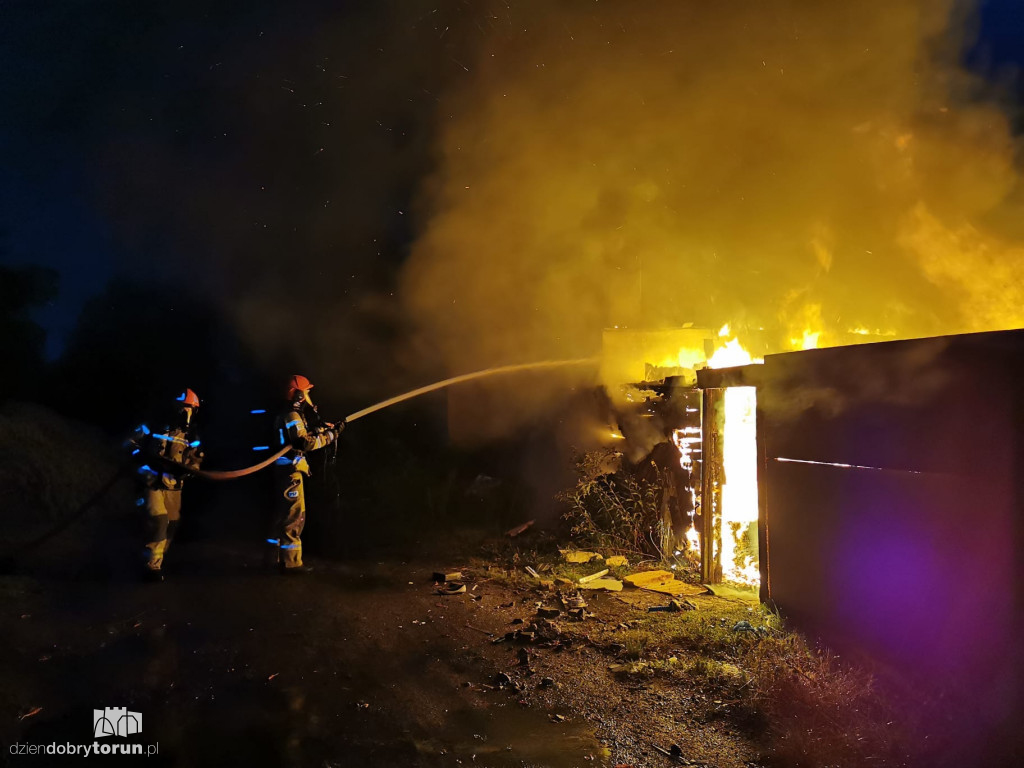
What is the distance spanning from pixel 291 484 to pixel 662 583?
4425 millimetres

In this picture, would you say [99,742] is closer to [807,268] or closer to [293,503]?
[293,503]

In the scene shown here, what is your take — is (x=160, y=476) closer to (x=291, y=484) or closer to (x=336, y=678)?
(x=291, y=484)

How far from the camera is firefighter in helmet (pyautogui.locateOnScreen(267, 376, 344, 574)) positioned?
288 inches

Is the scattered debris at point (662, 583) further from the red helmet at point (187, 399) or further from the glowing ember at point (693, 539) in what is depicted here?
the red helmet at point (187, 399)

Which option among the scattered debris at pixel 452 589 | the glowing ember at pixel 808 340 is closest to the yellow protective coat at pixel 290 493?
the scattered debris at pixel 452 589

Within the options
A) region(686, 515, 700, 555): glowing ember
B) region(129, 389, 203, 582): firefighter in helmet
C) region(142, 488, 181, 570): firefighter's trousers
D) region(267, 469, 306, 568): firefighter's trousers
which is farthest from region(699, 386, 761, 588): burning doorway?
region(142, 488, 181, 570): firefighter's trousers

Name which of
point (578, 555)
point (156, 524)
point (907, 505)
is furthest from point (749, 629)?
point (156, 524)

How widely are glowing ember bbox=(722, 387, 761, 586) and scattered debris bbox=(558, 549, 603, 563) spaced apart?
161 centimetres

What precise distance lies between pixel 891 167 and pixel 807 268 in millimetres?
2210

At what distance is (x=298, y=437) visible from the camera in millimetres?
7352

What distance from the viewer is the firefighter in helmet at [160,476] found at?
694 centimetres

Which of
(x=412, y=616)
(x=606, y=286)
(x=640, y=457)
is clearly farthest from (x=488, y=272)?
(x=412, y=616)

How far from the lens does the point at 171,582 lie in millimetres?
6797

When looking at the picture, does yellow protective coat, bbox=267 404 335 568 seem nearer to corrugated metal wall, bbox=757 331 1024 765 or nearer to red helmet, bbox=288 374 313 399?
red helmet, bbox=288 374 313 399
